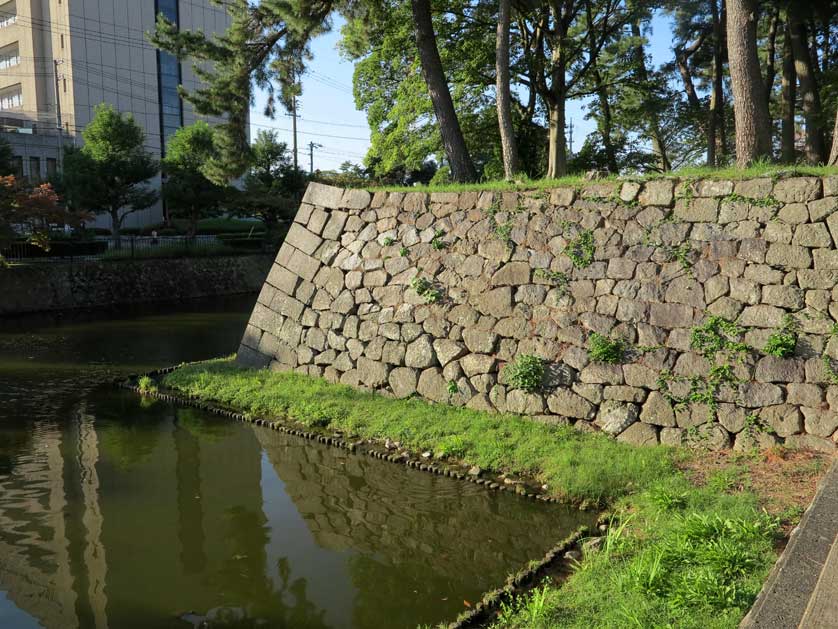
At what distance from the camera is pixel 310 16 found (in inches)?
466

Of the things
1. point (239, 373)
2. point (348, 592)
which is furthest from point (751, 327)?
point (239, 373)

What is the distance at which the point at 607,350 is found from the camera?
746cm

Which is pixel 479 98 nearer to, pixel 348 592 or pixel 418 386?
pixel 418 386

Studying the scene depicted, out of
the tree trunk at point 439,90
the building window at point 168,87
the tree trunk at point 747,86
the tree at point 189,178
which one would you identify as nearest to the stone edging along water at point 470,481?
A: the tree trunk at point 747,86

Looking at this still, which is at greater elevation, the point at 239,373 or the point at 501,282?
the point at 501,282

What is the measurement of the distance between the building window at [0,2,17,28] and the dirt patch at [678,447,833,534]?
41493 millimetres

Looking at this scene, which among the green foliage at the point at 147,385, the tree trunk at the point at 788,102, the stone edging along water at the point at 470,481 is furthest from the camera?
the tree trunk at the point at 788,102

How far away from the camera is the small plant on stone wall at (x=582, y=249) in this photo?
26.3 feet

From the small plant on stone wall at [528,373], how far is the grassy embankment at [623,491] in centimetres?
39

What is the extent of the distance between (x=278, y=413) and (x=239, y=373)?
1697 mm

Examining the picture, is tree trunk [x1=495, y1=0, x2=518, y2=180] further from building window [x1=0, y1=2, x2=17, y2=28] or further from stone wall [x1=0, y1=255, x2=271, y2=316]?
Result: building window [x1=0, y1=2, x2=17, y2=28]

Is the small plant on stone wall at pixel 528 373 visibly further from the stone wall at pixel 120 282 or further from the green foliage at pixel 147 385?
the stone wall at pixel 120 282

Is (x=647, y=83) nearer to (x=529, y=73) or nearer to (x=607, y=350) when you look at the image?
(x=529, y=73)

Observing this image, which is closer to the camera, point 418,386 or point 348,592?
point 348,592
